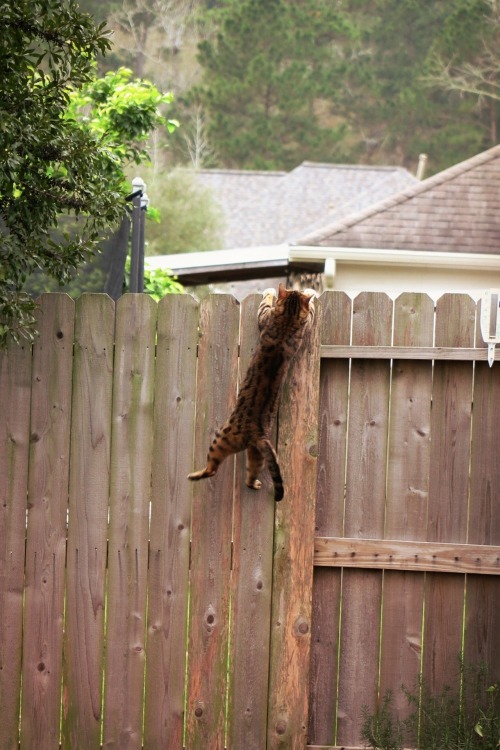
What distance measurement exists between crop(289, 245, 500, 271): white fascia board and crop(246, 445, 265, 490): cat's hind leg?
6.56 m

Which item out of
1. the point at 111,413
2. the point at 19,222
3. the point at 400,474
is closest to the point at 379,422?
the point at 400,474

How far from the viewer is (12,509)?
12.9 ft

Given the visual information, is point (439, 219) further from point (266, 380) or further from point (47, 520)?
point (47, 520)

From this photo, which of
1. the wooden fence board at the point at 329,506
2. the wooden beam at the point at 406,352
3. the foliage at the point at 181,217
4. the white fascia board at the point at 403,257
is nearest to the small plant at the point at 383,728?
the wooden fence board at the point at 329,506

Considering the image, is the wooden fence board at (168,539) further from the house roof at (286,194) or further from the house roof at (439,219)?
the house roof at (286,194)

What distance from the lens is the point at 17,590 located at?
154 inches

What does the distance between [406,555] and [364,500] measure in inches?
10.7

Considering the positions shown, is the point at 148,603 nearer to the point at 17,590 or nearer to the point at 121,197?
the point at 17,590

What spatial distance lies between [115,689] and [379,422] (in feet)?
4.96

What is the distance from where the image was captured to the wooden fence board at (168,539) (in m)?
3.90

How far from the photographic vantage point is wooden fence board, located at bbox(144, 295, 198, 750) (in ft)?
12.8

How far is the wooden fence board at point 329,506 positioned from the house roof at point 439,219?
662cm

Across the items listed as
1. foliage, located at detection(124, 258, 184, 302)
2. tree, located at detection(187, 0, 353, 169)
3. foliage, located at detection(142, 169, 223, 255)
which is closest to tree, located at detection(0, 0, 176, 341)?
foliage, located at detection(124, 258, 184, 302)

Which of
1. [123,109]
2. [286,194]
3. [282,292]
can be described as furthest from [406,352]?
[286,194]
